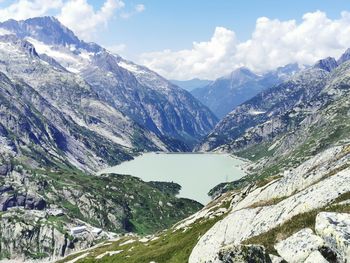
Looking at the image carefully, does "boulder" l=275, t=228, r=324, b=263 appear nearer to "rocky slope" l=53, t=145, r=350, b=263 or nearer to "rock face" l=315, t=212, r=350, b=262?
"rocky slope" l=53, t=145, r=350, b=263

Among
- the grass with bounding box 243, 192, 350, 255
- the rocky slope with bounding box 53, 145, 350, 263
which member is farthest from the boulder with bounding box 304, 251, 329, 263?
the grass with bounding box 243, 192, 350, 255

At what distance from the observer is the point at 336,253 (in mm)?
36875

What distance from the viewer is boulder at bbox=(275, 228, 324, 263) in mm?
39062

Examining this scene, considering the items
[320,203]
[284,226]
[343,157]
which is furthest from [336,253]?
[343,157]

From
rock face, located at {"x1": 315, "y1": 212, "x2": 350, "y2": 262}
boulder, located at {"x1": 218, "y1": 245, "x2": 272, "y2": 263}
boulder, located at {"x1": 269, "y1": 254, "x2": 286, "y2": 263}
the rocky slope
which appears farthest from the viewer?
boulder, located at {"x1": 269, "y1": 254, "x2": 286, "y2": 263}

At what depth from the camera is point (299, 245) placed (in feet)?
135

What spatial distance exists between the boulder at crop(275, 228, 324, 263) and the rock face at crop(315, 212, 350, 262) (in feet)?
2.77

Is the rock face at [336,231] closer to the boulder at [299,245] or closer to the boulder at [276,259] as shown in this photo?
the boulder at [299,245]

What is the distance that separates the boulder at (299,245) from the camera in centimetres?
3906

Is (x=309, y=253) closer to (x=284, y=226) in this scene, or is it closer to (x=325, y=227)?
(x=325, y=227)

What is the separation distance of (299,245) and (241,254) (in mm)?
7508

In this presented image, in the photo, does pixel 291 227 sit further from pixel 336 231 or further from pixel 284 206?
pixel 284 206

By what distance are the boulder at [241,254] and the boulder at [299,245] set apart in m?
4.18

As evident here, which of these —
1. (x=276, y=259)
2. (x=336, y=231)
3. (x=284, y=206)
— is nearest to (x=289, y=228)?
(x=276, y=259)
